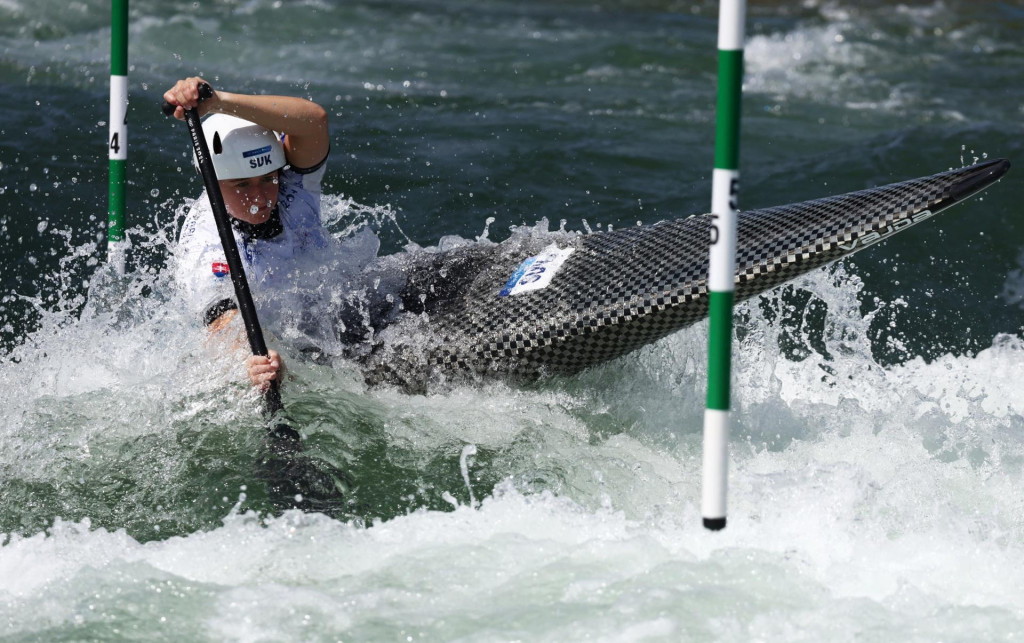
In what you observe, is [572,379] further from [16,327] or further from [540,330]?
[16,327]

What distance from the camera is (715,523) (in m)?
3.14

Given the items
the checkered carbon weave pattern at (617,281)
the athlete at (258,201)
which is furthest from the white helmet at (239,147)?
the checkered carbon weave pattern at (617,281)

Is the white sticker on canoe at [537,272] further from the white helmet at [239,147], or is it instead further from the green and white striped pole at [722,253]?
the green and white striped pole at [722,253]

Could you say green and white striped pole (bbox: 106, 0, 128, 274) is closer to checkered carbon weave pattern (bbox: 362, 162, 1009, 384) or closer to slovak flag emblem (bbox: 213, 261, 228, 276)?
slovak flag emblem (bbox: 213, 261, 228, 276)

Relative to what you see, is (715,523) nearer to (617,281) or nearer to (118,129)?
(617,281)

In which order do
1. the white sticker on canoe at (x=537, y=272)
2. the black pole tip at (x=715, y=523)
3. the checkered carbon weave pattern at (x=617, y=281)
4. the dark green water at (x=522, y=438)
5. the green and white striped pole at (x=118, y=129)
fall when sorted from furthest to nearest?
the green and white striped pole at (x=118, y=129)
the white sticker on canoe at (x=537, y=272)
the checkered carbon weave pattern at (x=617, y=281)
the dark green water at (x=522, y=438)
the black pole tip at (x=715, y=523)

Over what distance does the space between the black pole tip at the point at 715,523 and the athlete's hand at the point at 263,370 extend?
1.71 m

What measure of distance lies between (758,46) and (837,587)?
922 centimetres

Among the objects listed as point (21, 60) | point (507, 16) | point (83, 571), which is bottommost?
point (83, 571)

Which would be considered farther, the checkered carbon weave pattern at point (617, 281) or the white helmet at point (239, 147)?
the white helmet at point (239, 147)

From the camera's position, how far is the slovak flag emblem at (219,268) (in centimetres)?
449

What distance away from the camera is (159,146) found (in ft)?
24.5

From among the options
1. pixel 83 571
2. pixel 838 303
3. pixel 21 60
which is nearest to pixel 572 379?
pixel 838 303

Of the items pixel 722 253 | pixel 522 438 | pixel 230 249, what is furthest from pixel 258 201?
pixel 722 253
